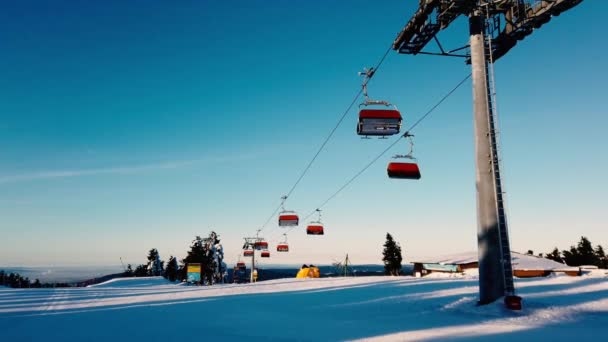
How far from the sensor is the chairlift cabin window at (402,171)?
1507cm

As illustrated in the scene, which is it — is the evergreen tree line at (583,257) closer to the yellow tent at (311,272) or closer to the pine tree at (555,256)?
the pine tree at (555,256)

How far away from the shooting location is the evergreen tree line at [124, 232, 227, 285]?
84.6 metres

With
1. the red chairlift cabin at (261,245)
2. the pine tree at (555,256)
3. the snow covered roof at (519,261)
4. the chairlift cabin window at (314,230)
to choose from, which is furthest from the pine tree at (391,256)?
the chairlift cabin window at (314,230)

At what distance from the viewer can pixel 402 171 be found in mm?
15102

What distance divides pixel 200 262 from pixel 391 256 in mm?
48479

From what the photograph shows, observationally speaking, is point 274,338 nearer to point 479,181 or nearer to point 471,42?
point 479,181

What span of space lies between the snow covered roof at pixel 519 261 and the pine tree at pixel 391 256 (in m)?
45.5

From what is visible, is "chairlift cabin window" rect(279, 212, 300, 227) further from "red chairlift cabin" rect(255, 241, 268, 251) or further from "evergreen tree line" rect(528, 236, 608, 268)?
"evergreen tree line" rect(528, 236, 608, 268)

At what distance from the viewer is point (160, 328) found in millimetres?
11289

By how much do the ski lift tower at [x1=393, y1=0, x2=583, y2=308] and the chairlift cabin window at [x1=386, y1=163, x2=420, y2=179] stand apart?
2.22 meters

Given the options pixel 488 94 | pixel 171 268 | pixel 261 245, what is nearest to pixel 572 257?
pixel 261 245

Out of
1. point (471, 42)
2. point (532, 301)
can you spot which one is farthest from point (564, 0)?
point (532, 301)

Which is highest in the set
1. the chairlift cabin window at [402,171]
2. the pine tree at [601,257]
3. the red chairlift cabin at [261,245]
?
the chairlift cabin window at [402,171]

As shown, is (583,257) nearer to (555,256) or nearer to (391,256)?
(555,256)
